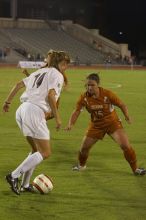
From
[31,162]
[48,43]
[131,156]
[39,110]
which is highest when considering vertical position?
[39,110]

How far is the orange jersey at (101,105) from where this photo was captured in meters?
9.55

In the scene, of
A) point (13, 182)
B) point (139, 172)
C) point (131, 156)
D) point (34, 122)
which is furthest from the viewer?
point (139, 172)

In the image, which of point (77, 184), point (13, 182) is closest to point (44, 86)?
point (13, 182)

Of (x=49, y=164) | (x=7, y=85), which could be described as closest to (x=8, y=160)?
(x=49, y=164)

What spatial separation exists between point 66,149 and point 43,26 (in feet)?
199

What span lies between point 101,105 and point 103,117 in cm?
26

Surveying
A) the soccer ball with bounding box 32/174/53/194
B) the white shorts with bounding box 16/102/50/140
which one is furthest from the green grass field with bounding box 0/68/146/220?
the white shorts with bounding box 16/102/50/140

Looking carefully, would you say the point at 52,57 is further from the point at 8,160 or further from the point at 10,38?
the point at 10,38

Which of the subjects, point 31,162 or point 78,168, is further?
point 78,168

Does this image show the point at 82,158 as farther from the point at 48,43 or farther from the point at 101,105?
the point at 48,43

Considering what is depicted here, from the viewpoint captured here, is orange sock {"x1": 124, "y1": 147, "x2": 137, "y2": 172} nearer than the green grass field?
No

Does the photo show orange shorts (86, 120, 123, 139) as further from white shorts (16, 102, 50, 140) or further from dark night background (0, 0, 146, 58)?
dark night background (0, 0, 146, 58)

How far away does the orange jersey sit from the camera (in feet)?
31.3

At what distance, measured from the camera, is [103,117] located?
9.77 m
